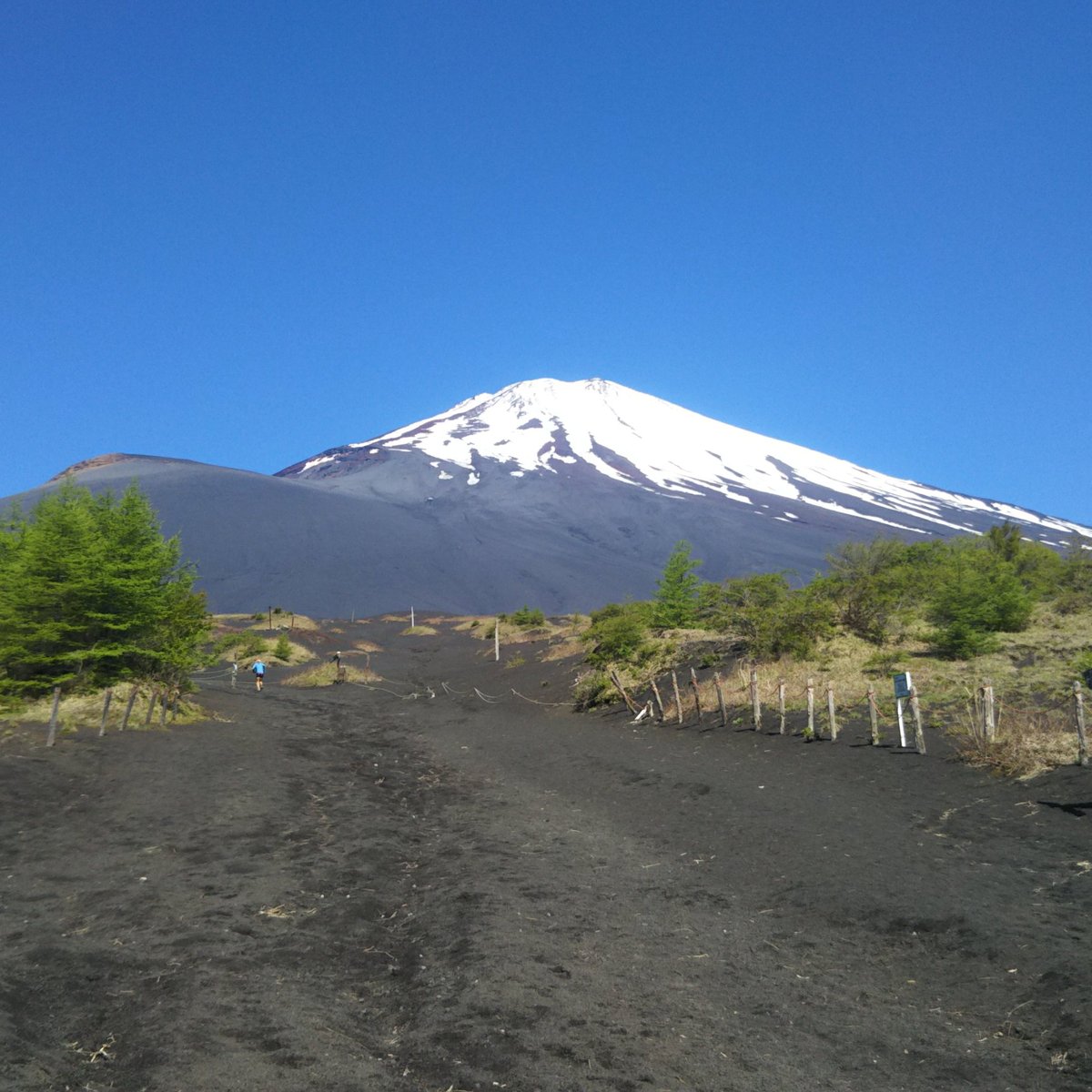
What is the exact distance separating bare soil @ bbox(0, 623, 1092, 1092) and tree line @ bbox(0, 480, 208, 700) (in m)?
3.74

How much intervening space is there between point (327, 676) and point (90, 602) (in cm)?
1589

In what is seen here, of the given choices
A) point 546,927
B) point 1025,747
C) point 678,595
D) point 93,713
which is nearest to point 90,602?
point 93,713

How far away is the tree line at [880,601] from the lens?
23.0 metres

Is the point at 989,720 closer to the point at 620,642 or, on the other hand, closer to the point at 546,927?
the point at 546,927

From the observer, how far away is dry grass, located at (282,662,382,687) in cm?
3400

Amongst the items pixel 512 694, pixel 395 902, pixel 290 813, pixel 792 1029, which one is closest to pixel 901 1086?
pixel 792 1029

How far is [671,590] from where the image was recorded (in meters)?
32.6

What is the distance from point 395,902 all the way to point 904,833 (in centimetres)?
618

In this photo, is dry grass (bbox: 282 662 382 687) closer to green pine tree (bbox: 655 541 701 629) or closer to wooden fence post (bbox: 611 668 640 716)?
green pine tree (bbox: 655 541 701 629)

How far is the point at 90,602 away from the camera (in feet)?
63.3

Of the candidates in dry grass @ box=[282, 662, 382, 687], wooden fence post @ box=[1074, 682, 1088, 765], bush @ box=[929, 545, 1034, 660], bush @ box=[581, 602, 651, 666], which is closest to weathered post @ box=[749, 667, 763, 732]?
bush @ box=[929, 545, 1034, 660]

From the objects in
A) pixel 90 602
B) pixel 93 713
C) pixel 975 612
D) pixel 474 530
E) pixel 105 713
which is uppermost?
pixel 474 530

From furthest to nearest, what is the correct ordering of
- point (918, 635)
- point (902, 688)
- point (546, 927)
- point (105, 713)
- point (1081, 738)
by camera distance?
point (918, 635) → point (105, 713) → point (902, 688) → point (1081, 738) → point (546, 927)

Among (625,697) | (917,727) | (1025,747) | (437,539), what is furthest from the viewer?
(437,539)
